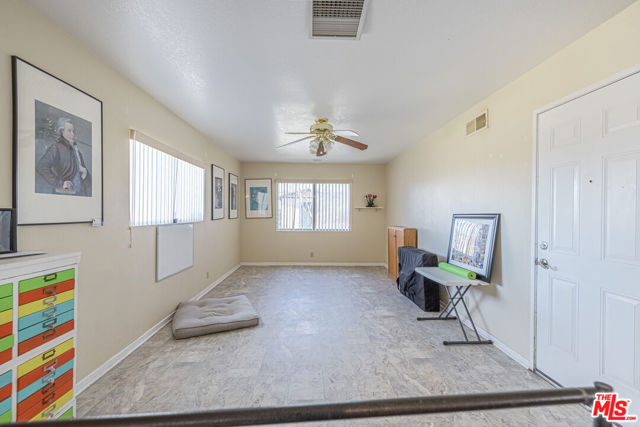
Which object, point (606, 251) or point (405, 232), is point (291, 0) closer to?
point (606, 251)

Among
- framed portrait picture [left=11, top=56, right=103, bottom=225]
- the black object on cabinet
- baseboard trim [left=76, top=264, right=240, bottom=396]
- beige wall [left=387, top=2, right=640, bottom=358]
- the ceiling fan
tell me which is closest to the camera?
framed portrait picture [left=11, top=56, right=103, bottom=225]

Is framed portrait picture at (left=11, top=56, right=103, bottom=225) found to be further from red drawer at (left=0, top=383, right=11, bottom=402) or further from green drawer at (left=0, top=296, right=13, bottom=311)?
red drawer at (left=0, top=383, right=11, bottom=402)

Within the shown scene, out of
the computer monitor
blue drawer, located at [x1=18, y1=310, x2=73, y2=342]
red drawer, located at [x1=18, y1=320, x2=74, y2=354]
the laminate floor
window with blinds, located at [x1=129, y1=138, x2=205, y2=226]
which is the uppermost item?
window with blinds, located at [x1=129, y1=138, x2=205, y2=226]

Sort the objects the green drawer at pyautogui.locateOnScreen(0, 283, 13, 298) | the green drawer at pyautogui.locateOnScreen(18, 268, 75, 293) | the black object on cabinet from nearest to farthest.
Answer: the green drawer at pyautogui.locateOnScreen(0, 283, 13, 298) < the green drawer at pyautogui.locateOnScreen(18, 268, 75, 293) < the black object on cabinet

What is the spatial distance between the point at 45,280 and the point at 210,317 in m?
2.04

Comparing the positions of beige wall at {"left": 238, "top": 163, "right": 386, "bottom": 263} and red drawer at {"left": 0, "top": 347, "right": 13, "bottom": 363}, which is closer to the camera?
red drawer at {"left": 0, "top": 347, "right": 13, "bottom": 363}

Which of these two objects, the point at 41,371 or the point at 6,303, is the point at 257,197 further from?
the point at 6,303

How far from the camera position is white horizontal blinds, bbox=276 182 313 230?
6918 millimetres

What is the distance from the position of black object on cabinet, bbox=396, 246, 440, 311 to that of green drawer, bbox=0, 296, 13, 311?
3.74 metres

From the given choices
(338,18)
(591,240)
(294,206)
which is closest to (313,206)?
(294,206)

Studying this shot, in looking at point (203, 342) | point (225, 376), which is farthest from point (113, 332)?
point (225, 376)

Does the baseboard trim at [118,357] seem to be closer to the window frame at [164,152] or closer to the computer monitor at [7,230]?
the window frame at [164,152]

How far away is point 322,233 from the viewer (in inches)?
273

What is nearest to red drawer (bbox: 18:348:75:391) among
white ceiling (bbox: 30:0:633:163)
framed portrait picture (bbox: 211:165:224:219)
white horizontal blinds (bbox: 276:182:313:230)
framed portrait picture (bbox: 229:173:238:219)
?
white ceiling (bbox: 30:0:633:163)
